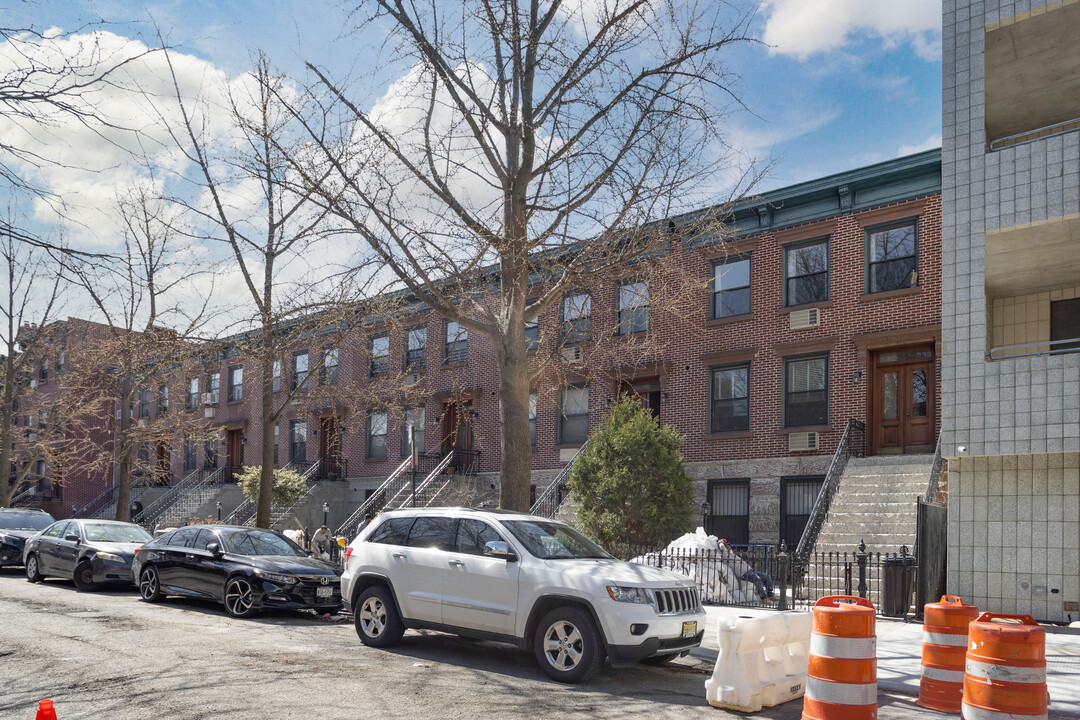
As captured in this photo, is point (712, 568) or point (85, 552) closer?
point (712, 568)

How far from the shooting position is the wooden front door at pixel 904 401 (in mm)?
19938

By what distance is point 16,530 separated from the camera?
75.4ft

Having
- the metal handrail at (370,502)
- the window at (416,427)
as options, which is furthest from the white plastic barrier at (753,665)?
the window at (416,427)

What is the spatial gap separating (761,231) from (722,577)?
9503 millimetres

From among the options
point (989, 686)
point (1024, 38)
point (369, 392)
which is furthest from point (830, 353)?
point (989, 686)

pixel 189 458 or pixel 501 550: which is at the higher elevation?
pixel 501 550

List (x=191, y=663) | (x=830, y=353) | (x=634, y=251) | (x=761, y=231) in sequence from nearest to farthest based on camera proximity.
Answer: (x=191, y=663)
(x=634, y=251)
(x=830, y=353)
(x=761, y=231)

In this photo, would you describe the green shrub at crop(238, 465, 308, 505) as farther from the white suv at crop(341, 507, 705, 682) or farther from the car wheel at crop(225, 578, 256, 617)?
the white suv at crop(341, 507, 705, 682)

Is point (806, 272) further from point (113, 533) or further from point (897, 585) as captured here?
point (113, 533)

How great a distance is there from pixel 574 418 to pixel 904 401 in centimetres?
914

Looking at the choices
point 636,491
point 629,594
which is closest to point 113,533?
point 636,491

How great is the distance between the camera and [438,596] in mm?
10492

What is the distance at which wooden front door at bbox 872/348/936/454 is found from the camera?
785 inches

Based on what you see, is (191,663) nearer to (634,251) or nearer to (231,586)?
(231,586)
